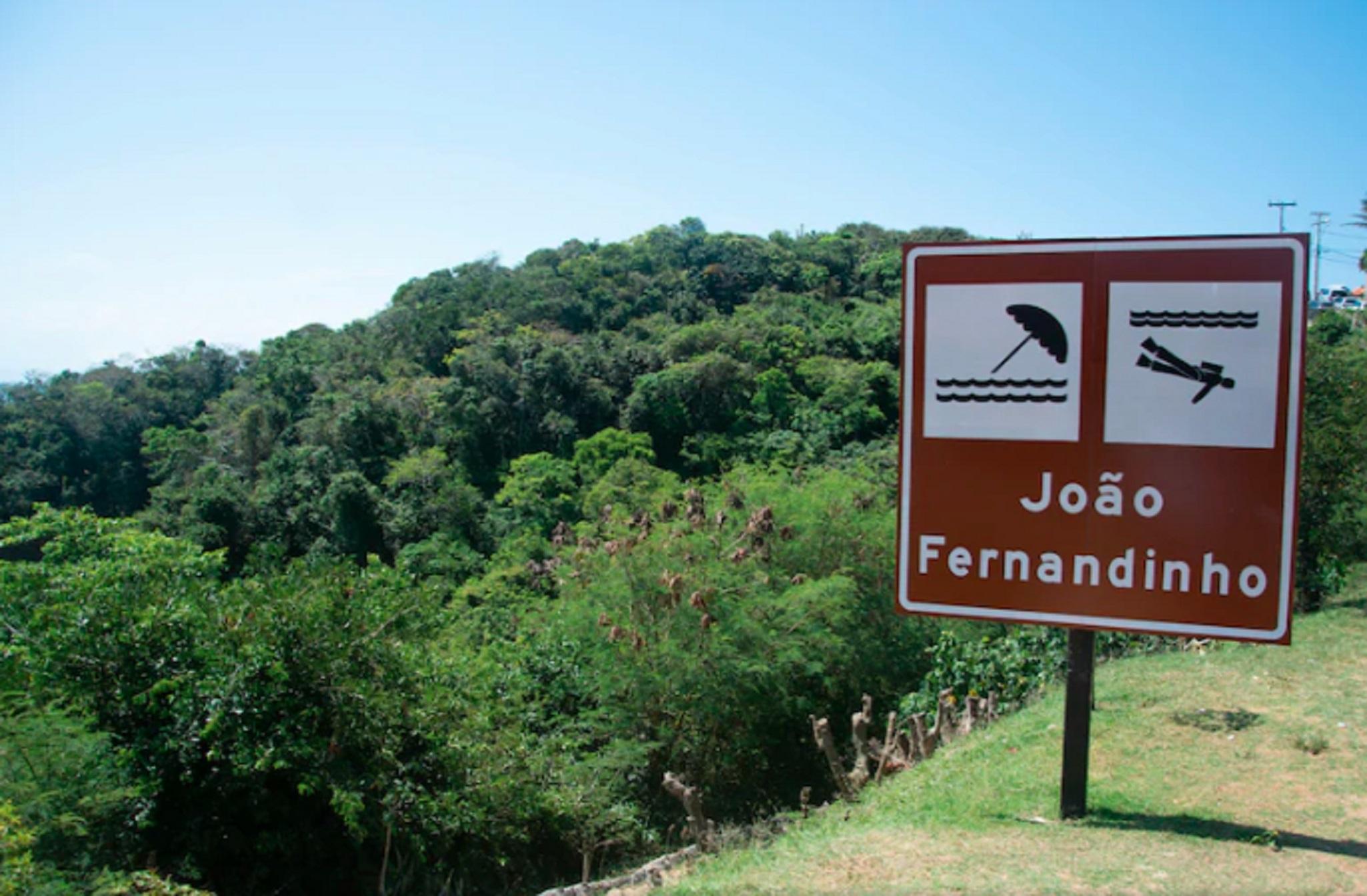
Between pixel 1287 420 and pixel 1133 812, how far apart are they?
2.23m

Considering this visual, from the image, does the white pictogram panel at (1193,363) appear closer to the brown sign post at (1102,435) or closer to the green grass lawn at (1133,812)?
the brown sign post at (1102,435)

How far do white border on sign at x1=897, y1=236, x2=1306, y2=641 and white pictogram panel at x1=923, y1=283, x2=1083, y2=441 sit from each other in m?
0.13

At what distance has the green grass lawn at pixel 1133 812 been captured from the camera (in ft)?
13.3

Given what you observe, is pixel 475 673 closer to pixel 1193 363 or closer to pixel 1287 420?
pixel 1193 363

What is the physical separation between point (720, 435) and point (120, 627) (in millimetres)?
30964

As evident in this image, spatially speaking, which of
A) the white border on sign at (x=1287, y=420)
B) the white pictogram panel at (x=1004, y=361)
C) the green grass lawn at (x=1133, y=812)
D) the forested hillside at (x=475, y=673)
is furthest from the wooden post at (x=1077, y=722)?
the forested hillside at (x=475, y=673)

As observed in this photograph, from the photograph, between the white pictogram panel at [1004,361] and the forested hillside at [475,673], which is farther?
the forested hillside at [475,673]

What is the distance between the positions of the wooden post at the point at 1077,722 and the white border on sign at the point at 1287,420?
253 millimetres

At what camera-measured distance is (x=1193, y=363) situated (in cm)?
438

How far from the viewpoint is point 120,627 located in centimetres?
859

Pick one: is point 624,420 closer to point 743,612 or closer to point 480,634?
point 480,634

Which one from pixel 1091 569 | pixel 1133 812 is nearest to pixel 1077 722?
pixel 1133 812

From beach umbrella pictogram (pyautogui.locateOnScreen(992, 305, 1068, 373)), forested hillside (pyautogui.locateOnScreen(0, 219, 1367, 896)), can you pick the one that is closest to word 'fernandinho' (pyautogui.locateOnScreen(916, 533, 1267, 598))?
beach umbrella pictogram (pyautogui.locateOnScreen(992, 305, 1068, 373))

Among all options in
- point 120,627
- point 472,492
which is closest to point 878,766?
point 120,627
